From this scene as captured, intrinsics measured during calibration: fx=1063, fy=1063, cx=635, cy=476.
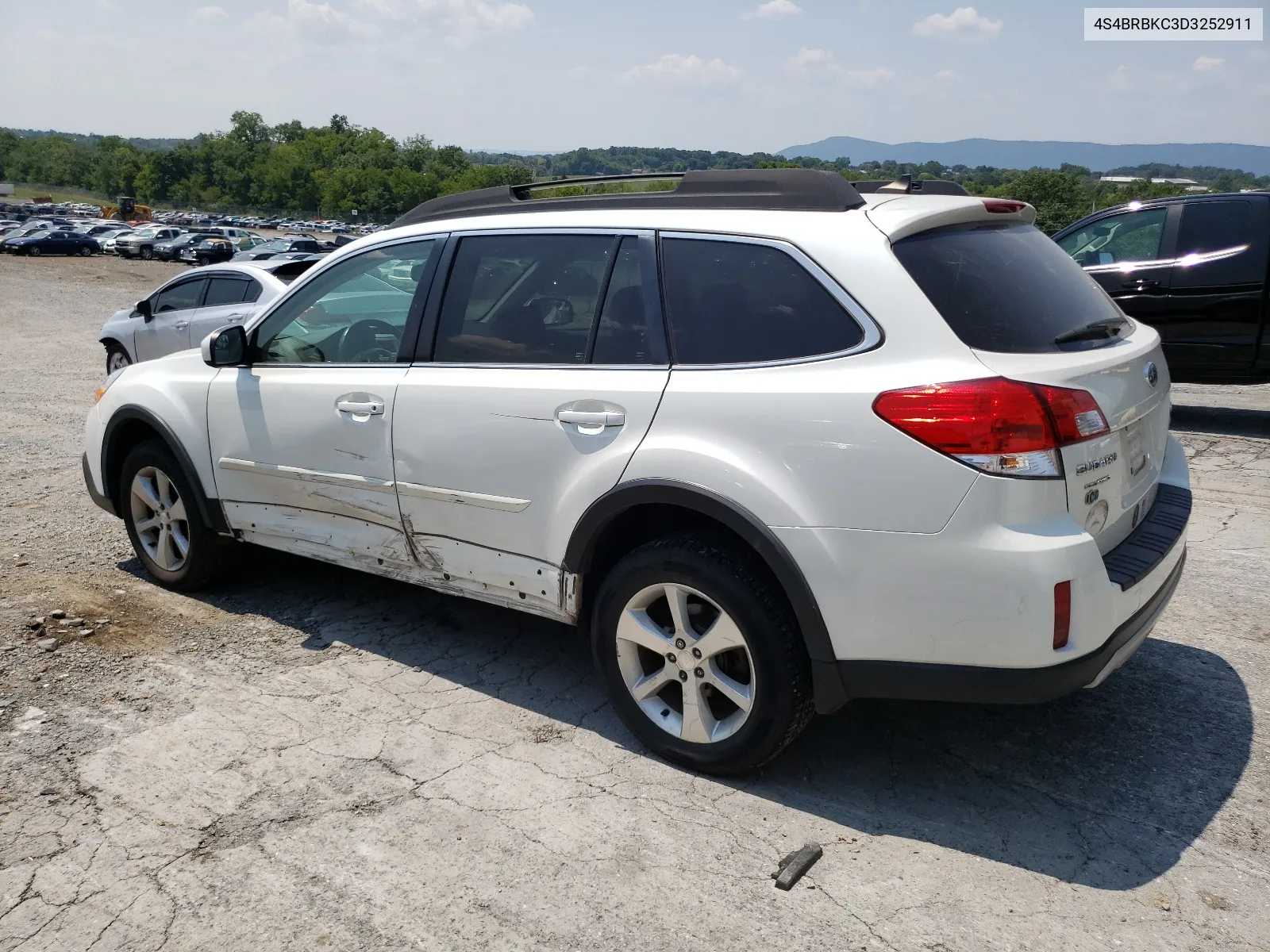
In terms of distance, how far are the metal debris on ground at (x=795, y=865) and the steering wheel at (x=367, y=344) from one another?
7.91 ft

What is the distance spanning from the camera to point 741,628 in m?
3.25

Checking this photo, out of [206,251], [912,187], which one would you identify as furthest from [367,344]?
[206,251]

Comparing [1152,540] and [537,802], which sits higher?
[1152,540]

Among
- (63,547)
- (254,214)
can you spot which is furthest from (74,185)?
(63,547)

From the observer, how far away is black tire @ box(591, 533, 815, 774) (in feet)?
10.5

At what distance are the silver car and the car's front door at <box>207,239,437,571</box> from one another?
20.8 ft

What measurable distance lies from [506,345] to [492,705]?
54.0 inches

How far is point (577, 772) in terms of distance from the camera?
3.56m

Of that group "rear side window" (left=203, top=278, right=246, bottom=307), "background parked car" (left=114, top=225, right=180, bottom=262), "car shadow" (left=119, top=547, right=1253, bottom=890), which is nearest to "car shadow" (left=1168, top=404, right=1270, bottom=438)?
"car shadow" (left=119, top=547, right=1253, bottom=890)

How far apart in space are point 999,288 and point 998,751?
158 centimetres

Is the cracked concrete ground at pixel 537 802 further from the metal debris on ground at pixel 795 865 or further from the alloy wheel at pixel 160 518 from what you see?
the alloy wheel at pixel 160 518

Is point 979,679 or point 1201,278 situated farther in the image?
point 1201,278

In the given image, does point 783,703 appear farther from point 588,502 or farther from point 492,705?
point 492,705

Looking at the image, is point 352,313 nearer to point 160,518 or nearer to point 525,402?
point 525,402
